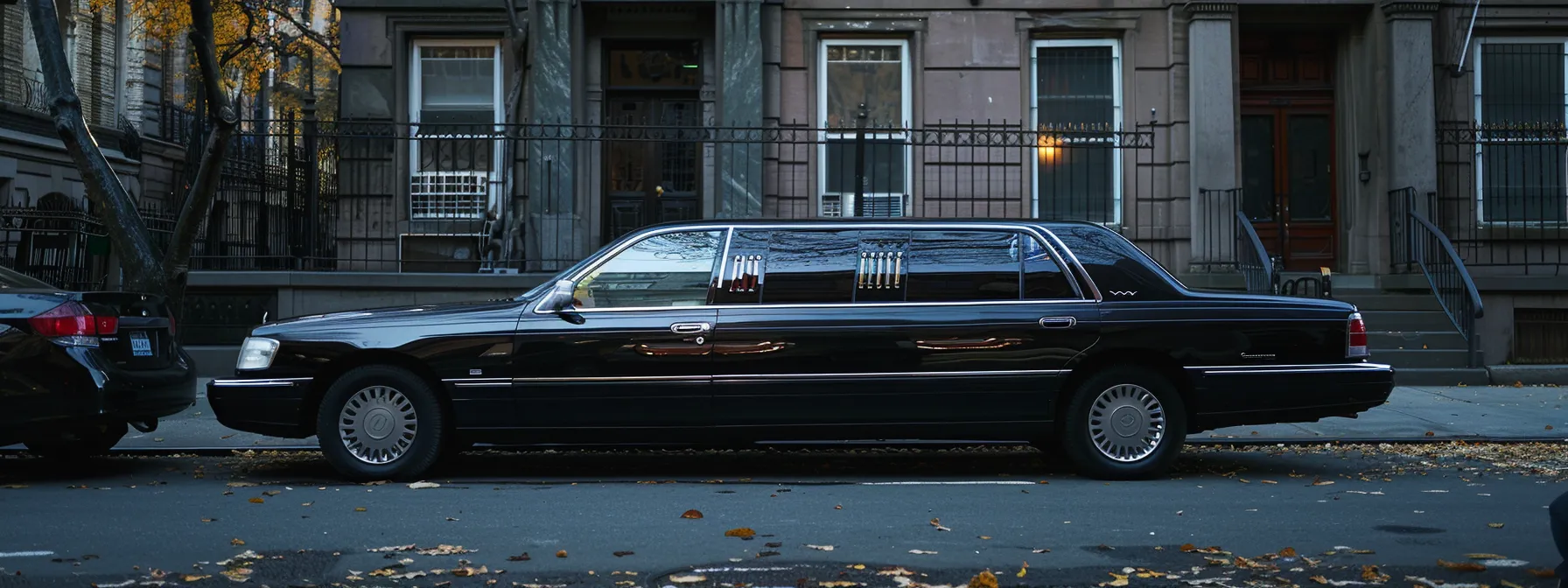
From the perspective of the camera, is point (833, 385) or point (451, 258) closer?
point (833, 385)

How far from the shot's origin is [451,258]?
18.1 meters

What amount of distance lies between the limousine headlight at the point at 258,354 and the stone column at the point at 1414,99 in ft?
43.8

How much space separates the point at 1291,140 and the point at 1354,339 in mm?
10287

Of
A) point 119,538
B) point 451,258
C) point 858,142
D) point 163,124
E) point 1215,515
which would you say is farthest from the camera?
point 163,124

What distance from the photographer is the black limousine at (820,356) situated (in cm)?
866

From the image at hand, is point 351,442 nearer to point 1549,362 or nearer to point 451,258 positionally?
point 451,258

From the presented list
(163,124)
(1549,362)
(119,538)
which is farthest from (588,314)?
(163,124)

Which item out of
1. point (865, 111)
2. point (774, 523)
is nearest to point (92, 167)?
point (774, 523)

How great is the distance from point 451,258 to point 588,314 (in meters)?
9.80

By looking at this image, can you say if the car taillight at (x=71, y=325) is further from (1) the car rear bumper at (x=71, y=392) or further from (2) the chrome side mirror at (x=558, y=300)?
A: (2) the chrome side mirror at (x=558, y=300)

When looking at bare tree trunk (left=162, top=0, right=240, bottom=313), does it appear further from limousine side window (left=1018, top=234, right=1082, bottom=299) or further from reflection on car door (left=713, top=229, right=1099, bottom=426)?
limousine side window (left=1018, top=234, right=1082, bottom=299)

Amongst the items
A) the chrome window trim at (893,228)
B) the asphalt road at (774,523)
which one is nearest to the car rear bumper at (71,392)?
the asphalt road at (774,523)

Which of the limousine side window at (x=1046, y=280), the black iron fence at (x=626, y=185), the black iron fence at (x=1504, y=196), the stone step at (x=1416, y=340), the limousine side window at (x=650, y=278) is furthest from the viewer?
the black iron fence at (x=1504, y=196)

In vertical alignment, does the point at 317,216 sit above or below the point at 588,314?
above
